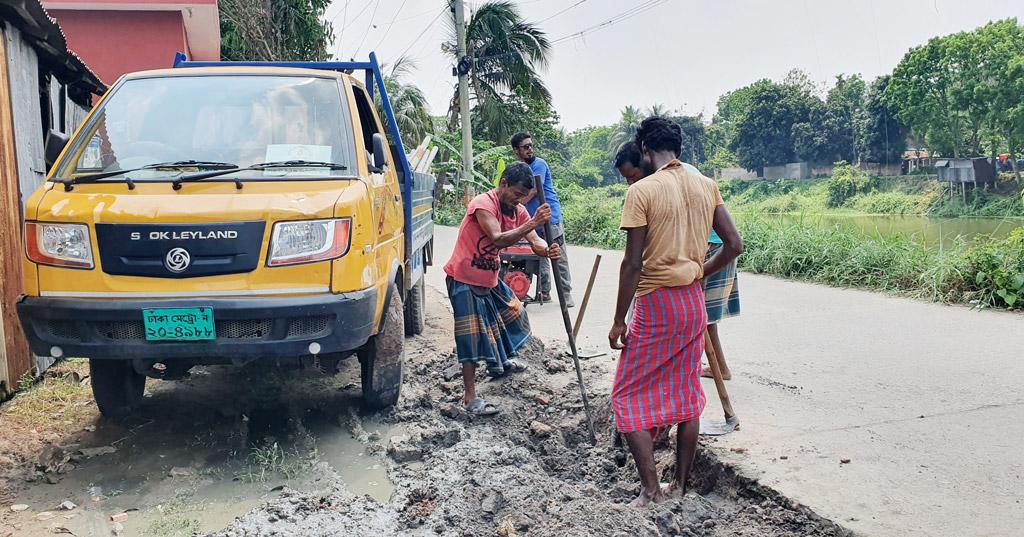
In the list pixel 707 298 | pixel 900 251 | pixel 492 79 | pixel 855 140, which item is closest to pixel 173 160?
pixel 707 298

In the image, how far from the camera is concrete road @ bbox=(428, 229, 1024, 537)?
3.25 meters

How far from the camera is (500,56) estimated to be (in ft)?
85.7

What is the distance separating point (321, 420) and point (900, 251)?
8.44 meters

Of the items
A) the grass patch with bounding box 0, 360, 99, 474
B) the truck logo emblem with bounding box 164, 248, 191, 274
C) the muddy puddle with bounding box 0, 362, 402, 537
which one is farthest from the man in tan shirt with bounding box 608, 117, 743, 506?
the grass patch with bounding box 0, 360, 99, 474

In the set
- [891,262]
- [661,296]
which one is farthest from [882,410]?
[891,262]

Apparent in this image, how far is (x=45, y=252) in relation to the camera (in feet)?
12.1

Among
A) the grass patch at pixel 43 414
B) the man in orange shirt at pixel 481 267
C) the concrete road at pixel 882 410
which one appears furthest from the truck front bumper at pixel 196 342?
the concrete road at pixel 882 410

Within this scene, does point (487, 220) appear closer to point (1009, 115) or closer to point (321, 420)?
point (321, 420)

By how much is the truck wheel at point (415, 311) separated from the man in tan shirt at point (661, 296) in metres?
3.96

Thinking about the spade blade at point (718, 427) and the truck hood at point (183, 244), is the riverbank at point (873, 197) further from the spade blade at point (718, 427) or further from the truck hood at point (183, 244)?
the truck hood at point (183, 244)

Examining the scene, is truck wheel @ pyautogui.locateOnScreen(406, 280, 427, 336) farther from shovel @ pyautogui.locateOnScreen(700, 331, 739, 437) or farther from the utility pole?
the utility pole

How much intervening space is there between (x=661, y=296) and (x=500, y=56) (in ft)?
78.8

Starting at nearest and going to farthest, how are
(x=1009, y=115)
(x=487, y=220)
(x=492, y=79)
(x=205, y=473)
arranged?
(x=205, y=473) < (x=487, y=220) < (x=492, y=79) < (x=1009, y=115)

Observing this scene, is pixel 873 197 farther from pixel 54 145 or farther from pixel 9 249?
pixel 54 145
